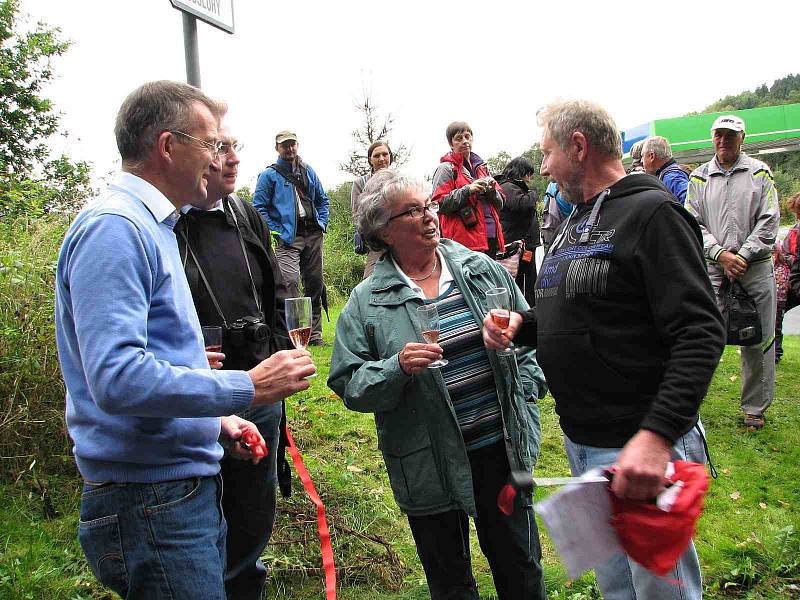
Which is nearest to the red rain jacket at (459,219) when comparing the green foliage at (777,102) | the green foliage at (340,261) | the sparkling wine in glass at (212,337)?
the sparkling wine in glass at (212,337)

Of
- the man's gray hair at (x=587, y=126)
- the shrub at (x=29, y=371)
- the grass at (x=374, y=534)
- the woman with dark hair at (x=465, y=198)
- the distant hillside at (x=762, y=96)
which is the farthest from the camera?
the distant hillside at (x=762, y=96)

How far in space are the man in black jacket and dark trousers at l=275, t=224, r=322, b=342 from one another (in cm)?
448

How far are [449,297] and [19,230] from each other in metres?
3.68

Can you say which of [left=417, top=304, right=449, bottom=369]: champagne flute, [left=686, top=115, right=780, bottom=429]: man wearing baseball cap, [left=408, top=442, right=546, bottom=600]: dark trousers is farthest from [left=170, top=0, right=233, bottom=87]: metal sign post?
[left=686, top=115, right=780, bottom=429]: man wearing baseball cap

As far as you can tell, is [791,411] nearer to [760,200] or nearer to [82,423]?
[760,200]

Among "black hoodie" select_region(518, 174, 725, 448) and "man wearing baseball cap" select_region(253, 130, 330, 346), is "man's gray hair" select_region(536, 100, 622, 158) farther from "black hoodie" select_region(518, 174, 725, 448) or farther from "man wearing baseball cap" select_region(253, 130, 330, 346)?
"man wearing baseball cap" select_region(253, 130, 330, 346)

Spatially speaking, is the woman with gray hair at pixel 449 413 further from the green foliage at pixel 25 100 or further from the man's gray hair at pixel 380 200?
the green foliage at pixel 25 100

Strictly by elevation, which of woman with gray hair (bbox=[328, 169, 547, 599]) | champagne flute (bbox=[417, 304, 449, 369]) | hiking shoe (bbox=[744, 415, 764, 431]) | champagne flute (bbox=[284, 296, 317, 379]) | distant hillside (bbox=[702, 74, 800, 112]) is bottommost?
hiking shoe (bbox=[744, 415, 764, 431])

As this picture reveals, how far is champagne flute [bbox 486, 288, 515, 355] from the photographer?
2531 millimetres

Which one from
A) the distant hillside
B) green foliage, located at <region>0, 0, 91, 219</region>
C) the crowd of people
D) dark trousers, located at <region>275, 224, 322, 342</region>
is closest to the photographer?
the crowd of people

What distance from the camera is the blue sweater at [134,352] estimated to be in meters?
1.61

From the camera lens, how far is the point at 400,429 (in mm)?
2723

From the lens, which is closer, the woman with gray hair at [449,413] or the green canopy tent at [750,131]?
the woman with gray hair at [449,413]

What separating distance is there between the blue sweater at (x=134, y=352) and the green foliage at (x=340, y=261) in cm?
1224
